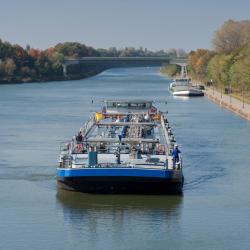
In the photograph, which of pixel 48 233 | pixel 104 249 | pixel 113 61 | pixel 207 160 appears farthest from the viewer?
pixel 113 61

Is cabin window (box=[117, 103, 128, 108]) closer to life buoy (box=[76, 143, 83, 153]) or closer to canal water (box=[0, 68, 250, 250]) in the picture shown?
canal water (box=[0, 68, 250, 250])

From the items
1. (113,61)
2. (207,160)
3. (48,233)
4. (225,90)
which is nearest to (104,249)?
(48,233)

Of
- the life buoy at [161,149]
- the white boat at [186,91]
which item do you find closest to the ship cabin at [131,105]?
the life buoy at [161,149]

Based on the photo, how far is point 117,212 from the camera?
50.0 ft

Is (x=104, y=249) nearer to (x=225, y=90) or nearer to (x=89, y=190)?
(x=89, y=190)

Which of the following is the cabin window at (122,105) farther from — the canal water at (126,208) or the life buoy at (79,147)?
the life buoy at (79,147)

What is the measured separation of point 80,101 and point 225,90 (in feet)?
29.9

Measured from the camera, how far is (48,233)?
13.7m

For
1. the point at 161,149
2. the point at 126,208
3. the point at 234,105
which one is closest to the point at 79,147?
the point at 161,149

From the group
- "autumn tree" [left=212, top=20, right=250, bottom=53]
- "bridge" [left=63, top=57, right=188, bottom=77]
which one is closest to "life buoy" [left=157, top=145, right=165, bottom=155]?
"autumn tree" [left=212, top=20, right=250, bottom=53]

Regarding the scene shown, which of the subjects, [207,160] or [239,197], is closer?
[239,197]

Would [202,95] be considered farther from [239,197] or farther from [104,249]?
[104,249]

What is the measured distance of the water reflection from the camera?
14117 mm

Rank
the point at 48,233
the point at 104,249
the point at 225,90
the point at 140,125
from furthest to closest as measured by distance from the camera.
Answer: the point at 225,90 → the point at 140,125 → the point at 48,233 → the point at 104,249
